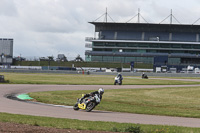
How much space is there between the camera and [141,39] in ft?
454

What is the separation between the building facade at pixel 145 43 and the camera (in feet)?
433

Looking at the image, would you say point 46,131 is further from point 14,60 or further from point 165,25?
point 165,25

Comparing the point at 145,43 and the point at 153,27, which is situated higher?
the point at 153,27

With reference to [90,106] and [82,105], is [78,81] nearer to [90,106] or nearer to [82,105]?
[82,105]

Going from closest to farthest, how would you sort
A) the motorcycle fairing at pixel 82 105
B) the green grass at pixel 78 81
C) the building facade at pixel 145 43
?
the motorcycle fairing at pixel 82 105, the green grass at pixel 78 81, the building facade at pixel 145 43

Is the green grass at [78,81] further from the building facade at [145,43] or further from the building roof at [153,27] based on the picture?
the building roof at [153,27]

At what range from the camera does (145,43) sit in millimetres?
135500

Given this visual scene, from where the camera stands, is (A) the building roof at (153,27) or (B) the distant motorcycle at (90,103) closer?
(B) the distant motorcycle at (90,103)

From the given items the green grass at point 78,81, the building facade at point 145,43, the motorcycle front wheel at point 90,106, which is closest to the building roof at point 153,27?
the building facade at point 145,43

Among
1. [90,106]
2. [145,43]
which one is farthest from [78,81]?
[145,43]

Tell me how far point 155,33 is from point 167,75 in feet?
190

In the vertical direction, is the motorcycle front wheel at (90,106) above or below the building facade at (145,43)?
below

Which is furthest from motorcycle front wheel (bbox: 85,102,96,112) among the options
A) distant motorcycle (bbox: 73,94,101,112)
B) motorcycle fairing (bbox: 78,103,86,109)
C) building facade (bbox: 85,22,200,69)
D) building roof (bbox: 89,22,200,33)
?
building roof (bbox: 89,22,200,33)

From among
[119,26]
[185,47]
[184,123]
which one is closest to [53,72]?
[119,26]
